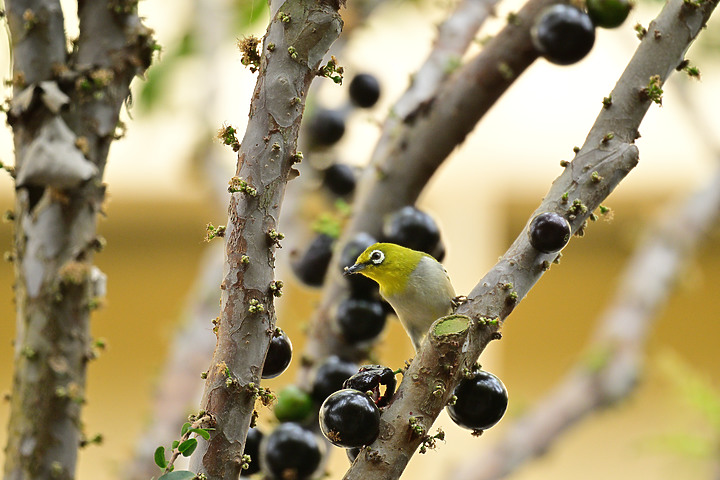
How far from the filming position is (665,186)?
4.45m

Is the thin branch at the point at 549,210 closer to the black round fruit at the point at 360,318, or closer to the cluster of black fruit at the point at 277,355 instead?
the cluster of black fruit at the point at 277,355

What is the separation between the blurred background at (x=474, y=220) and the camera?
3.00 meters

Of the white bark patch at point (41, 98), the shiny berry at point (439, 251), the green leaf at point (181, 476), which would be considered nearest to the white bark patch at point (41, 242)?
the white bark patch at point (41, 98)

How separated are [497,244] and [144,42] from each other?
12.1 feet

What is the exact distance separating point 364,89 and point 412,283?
2.45 ft

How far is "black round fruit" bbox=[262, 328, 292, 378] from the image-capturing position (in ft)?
2.94

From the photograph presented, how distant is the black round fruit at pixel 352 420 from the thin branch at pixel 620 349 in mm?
2234

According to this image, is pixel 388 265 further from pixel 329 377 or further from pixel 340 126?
pixel 340 126

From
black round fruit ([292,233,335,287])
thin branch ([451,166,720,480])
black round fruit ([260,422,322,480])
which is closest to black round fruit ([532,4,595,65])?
black round fruit ([292,233,335,287])

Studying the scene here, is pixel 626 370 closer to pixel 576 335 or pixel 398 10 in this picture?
pixel 398 10

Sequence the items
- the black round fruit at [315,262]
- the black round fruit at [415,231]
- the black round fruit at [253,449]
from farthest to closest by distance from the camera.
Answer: the black round fruit at [315,262] → the black round fruit at [415,231] → the black round fruit at [253,449]

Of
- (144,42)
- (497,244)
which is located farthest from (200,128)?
→ (497,244)

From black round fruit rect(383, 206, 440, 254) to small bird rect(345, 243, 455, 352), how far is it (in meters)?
0.13

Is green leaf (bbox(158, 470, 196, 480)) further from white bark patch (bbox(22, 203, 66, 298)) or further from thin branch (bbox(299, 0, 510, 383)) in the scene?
thin branch (bbox(299, 0, 510, 383))
